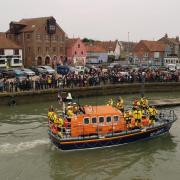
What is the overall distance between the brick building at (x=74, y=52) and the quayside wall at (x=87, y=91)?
27830mm

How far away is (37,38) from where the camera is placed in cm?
6050

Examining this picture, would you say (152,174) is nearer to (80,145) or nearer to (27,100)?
(80,145)

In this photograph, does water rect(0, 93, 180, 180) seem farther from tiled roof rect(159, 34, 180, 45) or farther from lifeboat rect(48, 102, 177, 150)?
tiled roof rect(159, 34, 180, 45)

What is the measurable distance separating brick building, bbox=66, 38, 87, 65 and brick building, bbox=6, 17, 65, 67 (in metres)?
4.72

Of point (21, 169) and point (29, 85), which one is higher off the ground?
point (29, 85)

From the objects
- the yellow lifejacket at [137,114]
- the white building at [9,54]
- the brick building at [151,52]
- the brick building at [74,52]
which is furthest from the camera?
the brick building at [151,52]

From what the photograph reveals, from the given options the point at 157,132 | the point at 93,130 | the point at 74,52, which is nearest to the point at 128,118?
the point at 93,130

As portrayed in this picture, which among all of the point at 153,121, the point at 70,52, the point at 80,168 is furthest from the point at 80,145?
the point at 70,52

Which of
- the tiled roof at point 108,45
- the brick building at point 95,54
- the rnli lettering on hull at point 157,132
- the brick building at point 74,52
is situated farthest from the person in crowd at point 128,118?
the tiled roof at point 108,45

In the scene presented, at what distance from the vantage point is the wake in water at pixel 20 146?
69.6 ft

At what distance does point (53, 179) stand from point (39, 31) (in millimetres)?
45409

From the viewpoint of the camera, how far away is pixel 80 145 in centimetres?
2130

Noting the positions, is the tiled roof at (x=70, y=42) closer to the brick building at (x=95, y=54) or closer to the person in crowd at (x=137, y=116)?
the brick building at (x=95, y=54)

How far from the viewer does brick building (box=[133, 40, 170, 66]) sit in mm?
85375
